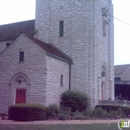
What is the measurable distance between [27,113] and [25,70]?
734 cm

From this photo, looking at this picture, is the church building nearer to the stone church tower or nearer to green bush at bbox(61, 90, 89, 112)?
the stone church tower

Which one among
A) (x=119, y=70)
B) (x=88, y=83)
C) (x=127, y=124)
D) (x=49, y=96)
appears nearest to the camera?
(x=127, y=124)

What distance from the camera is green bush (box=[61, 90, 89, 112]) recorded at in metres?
27.7

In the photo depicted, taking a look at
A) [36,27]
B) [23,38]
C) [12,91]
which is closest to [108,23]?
[36,27]

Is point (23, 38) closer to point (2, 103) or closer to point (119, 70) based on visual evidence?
point (2, 103)

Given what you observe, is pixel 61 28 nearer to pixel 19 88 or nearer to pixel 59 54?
pixel 59 54

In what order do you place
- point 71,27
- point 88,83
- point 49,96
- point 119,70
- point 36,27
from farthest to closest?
point 119,70, point 36,27, point 71,27, point 88,83, point 49,96

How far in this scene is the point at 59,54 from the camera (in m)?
30.0

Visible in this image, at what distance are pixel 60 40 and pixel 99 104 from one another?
30.0 ft

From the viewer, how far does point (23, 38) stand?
27375 mm

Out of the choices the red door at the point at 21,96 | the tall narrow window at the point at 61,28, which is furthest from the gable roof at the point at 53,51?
the red door at the point at 21,96

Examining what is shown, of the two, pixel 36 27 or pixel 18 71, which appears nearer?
pixel 18 71

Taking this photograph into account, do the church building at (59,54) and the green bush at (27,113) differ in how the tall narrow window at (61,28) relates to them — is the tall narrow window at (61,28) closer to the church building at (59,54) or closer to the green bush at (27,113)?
the church building at (59,54)

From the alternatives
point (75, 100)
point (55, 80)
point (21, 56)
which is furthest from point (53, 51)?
point (75, 100)
